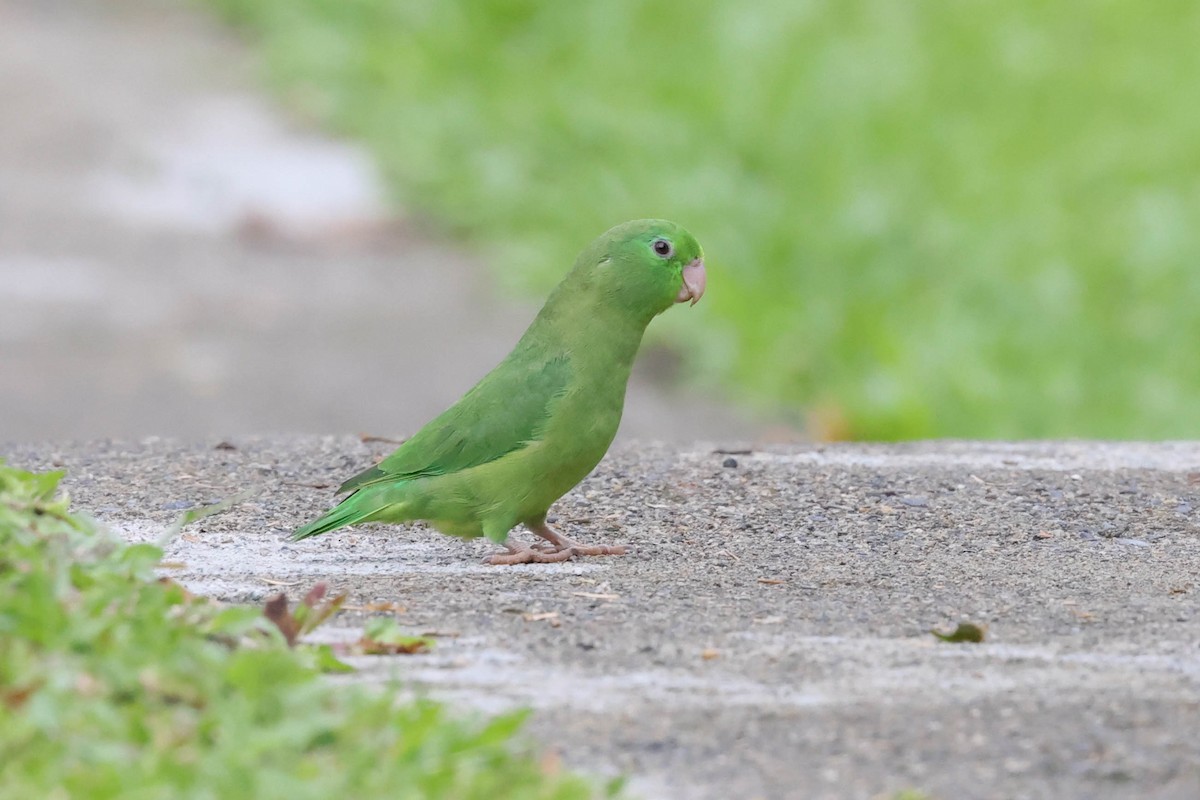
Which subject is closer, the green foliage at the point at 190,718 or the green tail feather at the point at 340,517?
the green foliage at the point at 190,718

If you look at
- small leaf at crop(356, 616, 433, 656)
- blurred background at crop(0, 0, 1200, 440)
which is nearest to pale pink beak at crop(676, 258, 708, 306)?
small leaf at crop(356, 616, 433, 656)

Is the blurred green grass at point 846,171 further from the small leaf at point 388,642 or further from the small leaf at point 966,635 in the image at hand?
the small leaf at point 388,642

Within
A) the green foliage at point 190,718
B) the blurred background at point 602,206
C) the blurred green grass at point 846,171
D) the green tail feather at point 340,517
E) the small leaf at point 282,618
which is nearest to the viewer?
the green foliage at point 190,718

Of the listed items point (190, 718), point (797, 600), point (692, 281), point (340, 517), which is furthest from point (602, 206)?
point (190, 718)

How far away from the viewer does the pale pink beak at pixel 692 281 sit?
477 centimetres

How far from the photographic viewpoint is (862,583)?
4.55 metres

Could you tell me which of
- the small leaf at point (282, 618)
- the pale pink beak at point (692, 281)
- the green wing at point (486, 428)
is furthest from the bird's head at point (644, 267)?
the small leaf at point (282, 618)

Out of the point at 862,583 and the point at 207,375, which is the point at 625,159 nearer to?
the point at 207,375

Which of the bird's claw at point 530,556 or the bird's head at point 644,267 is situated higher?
the bird's head at point 644,267

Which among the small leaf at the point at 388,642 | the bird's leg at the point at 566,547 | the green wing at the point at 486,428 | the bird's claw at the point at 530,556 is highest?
the green wing at the point at 486,428

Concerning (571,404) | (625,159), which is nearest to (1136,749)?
(571,404)

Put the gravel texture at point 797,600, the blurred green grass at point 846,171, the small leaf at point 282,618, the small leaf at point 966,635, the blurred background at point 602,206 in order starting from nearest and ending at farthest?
the gravel texture at point 797,600 → the small leaf at point 282,618 → the small leaf at point 966,635 → the blurred background at point 602,206 → the blurred green grass at point 846,171

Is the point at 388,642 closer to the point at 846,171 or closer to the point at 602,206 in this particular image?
the point at 602,206

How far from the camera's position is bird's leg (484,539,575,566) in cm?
477
